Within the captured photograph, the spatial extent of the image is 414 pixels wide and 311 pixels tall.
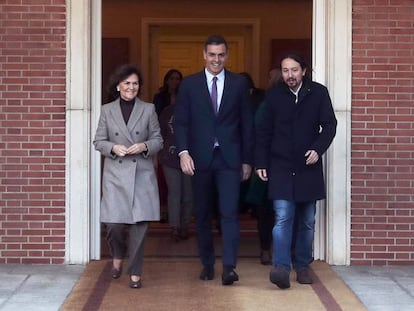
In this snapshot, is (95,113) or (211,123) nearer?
(211,123)

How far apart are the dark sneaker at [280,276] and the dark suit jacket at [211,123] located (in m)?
0.86

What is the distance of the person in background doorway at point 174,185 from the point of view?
955 cm

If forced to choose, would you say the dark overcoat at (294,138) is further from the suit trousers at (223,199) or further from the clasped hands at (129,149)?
the clasped hands at (129,149)

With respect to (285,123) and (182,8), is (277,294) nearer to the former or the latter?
(285,123)

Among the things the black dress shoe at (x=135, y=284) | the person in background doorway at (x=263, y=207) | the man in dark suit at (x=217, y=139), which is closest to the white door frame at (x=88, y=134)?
the person in background doorway at (x=263, y=207)

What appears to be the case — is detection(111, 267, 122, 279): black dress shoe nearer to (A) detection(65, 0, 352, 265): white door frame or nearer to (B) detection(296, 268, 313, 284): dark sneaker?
(A) detection(65, 0, 352, 265): white door frame

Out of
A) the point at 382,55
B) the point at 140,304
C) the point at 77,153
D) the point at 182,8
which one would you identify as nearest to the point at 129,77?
the point at 77,153

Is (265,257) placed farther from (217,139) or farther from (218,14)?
(218,14)

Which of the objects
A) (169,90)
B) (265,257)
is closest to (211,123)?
(265,257)

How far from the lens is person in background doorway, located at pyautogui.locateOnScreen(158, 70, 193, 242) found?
9.55 meters

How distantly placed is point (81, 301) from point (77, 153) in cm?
159

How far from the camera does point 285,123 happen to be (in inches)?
289

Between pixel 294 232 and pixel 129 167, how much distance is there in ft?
4.86

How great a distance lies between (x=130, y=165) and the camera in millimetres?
7223
